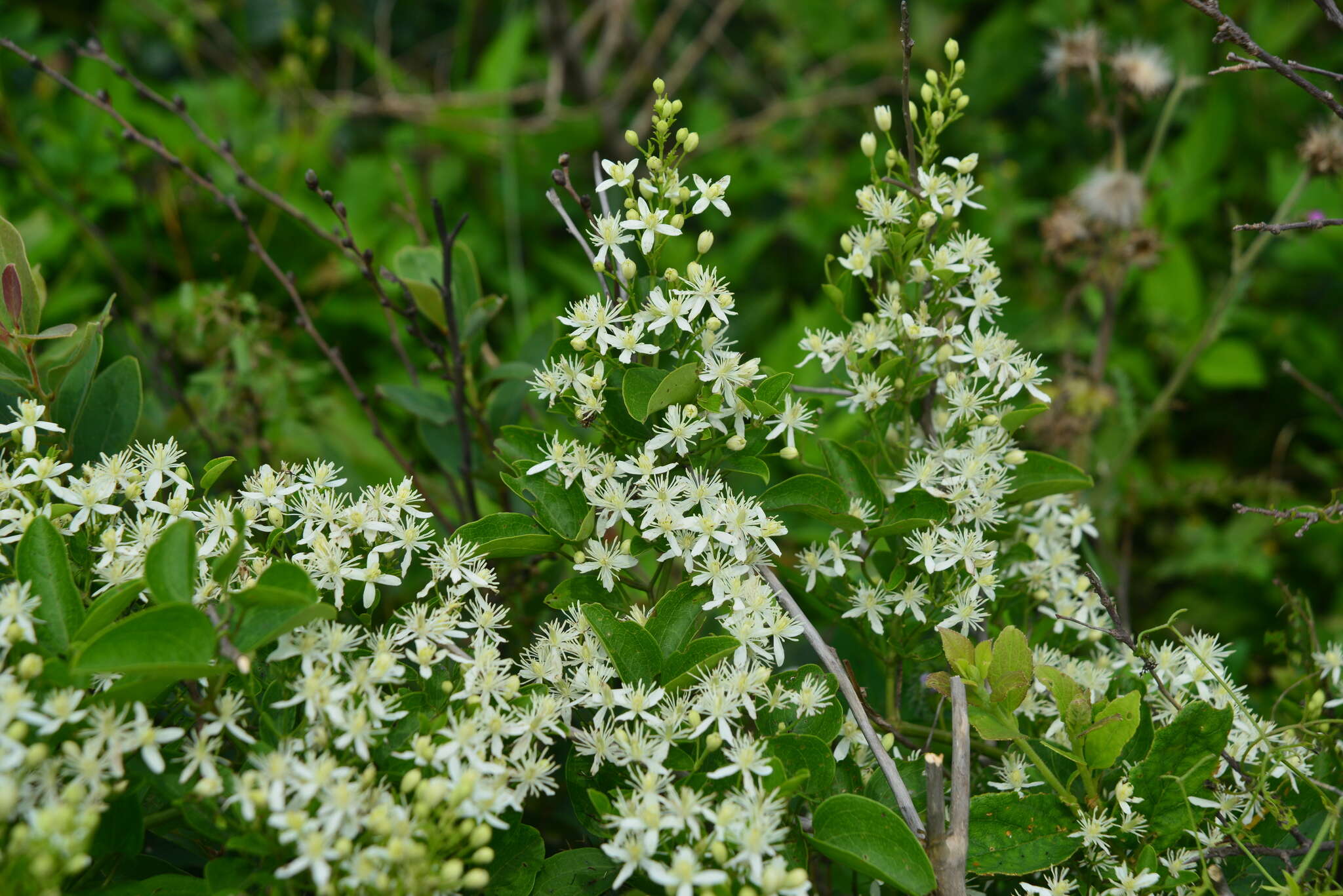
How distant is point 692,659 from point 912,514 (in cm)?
32

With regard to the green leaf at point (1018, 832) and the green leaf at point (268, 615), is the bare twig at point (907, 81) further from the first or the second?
the green leaf at point (268, 615)

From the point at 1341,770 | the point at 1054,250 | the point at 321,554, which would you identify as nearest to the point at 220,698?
the point at 321,554

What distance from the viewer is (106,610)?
84 centimetres

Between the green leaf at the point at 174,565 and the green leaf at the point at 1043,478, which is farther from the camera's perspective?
the green leaf at the point at 1043,478

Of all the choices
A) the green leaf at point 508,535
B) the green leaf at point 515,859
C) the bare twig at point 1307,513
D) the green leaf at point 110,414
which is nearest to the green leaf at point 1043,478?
the bare twig at point 1307,513

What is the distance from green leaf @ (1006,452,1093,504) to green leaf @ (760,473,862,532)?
0.74ft

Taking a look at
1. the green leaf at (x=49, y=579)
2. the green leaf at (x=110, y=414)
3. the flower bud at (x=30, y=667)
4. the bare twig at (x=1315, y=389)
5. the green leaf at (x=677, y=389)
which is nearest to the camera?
the flower bud at (x=30, y=667)

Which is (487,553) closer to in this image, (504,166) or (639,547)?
(639,547)

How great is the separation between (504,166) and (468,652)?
6.75 ft

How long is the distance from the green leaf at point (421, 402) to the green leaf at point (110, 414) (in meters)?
0.32

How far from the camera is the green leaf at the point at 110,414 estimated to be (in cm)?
121

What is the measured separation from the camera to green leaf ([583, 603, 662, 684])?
0.97 metres

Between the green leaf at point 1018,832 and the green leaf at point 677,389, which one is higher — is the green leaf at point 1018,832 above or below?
below

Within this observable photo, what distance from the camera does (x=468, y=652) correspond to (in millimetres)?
1068
